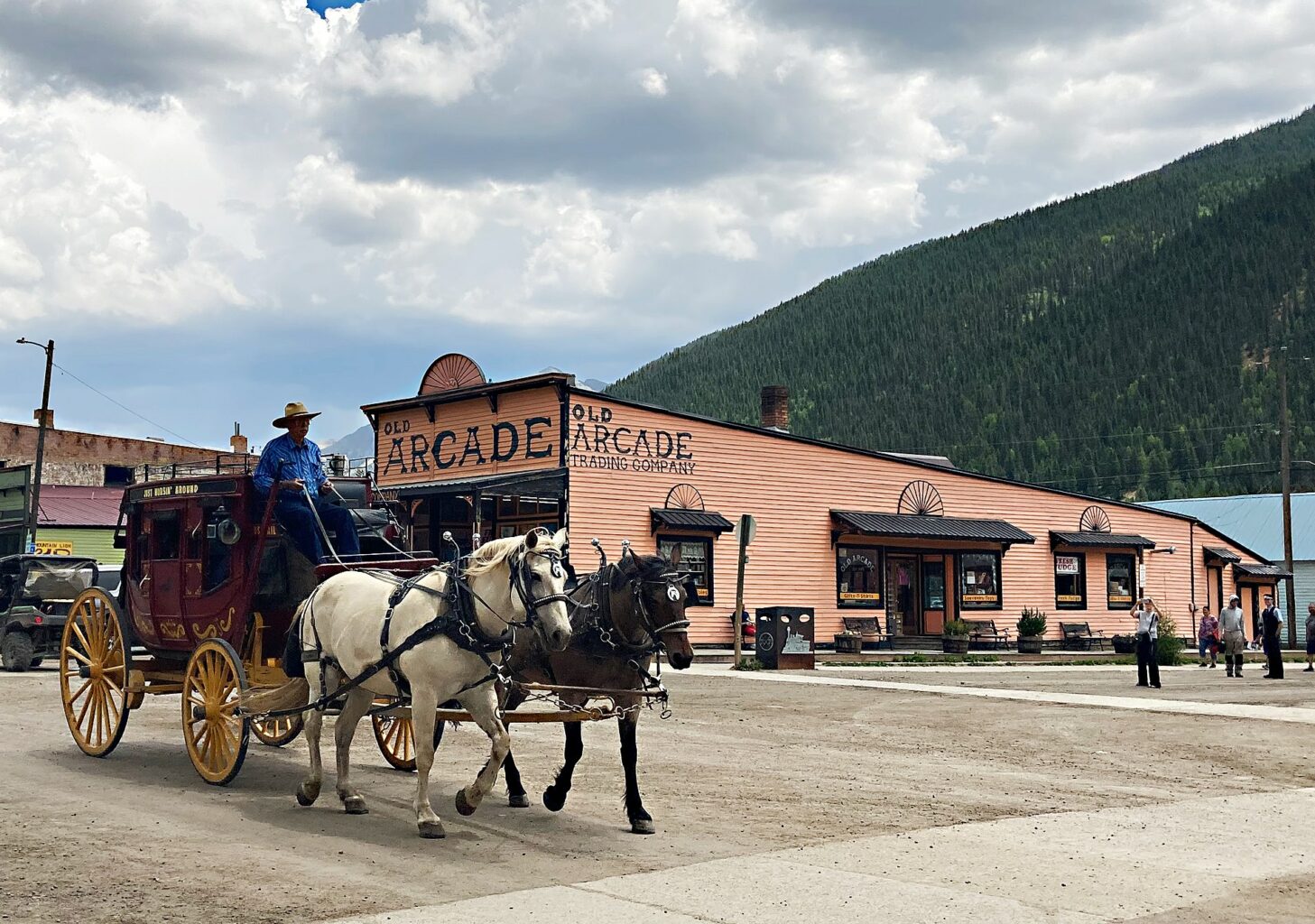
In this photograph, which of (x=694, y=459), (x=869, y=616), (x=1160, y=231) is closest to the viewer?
(x=694, y=459)

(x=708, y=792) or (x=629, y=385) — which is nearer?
(x=708, y=792)

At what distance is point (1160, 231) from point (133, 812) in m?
134

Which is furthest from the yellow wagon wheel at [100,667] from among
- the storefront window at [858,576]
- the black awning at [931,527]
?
the storefront window at [858,576]

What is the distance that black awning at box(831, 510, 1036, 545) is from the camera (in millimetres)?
36656

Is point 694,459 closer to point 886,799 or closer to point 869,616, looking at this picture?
point 869,616

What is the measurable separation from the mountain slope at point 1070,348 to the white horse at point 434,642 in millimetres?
91092

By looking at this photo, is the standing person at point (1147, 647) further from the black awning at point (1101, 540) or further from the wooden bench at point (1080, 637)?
the black awning at point (1101, 540)

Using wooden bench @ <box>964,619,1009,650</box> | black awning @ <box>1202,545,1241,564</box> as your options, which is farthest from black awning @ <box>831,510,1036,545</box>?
black awning @ <box>1202,545,1241,564</box>

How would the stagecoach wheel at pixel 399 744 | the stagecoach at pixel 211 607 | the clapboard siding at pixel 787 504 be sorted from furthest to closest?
the clapboard siding at pixel 787 504, the stagecoach wheel at pixel 399 744, the stagecoach at pixel 211 607

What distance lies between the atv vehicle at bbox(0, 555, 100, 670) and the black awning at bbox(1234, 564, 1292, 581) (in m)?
38.6

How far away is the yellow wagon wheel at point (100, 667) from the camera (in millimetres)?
12375

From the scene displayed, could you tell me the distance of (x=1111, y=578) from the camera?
43.4 meters

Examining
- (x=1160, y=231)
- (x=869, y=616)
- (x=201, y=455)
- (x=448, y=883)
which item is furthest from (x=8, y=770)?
(x=1160, y=231)

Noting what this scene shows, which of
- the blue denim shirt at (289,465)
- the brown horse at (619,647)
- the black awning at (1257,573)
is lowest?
the brown horse at (619,647)
